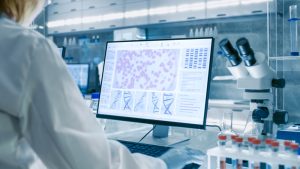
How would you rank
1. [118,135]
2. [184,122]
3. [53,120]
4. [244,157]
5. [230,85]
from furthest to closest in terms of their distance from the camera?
[230,85] → [118,135] → [184,122] → [244,157] → [53,120]

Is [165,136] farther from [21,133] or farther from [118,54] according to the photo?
[21,133]

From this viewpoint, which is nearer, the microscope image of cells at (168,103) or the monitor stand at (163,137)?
the microscope image of cells at (168,103)

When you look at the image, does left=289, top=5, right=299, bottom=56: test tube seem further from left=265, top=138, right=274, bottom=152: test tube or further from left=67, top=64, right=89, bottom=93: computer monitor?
left=265, top=138, right=274, bottom=152: test tube

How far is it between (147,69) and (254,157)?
527 millimetres

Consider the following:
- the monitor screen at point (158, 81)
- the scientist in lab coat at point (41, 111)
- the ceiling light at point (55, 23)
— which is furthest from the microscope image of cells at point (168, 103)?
the ceiling light at point (55, 23)

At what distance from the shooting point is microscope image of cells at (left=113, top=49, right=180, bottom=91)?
3.82 feet

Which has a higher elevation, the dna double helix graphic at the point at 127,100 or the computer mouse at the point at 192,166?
the dna double helix graphic at the point at 127,100

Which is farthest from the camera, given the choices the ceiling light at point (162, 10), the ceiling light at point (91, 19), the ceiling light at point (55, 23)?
the ceiling light at point (55, 23)

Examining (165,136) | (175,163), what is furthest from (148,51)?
(175,163)

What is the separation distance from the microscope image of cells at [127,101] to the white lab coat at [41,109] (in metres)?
0.58

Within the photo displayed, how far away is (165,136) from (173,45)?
0.38 m

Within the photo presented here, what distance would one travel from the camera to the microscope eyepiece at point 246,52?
116 centimetres

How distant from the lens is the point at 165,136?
1319 mm

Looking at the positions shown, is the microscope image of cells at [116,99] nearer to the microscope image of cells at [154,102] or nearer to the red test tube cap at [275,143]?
the microscope image of cells at [154,102]
